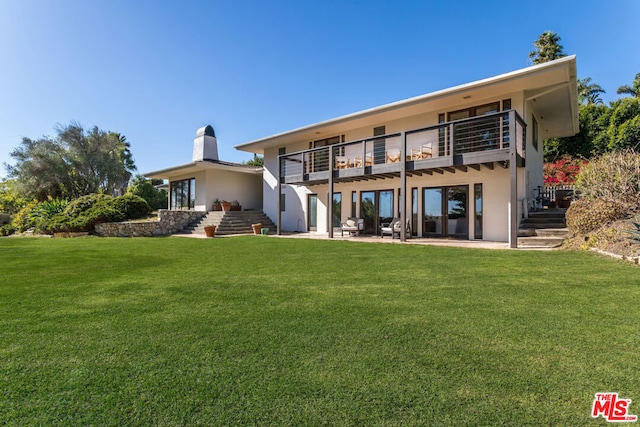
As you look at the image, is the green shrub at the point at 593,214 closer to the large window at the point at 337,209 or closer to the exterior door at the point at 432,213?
the exterior door at the point at 432,213

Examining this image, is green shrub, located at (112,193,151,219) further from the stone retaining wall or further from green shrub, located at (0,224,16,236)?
green shrub, located at (0,224,16,236)

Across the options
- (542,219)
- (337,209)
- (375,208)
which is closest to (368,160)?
(375,208)

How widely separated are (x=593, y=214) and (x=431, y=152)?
5.35 m

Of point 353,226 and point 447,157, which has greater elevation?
point 447,157

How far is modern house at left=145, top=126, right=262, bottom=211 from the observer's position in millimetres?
20016

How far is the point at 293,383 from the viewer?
2227 mm

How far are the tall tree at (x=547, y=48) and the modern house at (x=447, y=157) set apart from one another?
1886cm

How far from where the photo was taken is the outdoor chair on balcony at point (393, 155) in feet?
42.8

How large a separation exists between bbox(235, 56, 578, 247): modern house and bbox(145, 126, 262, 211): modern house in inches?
189

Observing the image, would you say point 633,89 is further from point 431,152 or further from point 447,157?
point 447,157

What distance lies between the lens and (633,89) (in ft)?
96.8

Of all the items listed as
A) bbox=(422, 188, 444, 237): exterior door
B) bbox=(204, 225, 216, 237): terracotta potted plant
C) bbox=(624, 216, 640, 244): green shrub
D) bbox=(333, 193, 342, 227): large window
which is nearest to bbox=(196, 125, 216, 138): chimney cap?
bbox=(204, 225, 216, 237): terracotta potted plant

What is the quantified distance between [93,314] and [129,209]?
16.9 m

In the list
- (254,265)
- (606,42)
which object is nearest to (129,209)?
(254,265)
